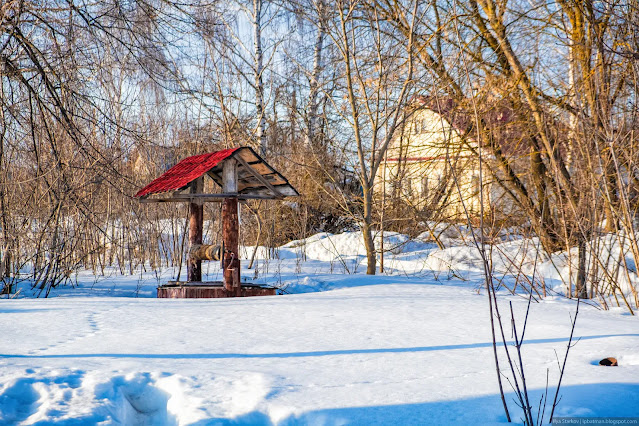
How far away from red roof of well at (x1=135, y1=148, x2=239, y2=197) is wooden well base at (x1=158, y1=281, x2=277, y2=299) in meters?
1.04

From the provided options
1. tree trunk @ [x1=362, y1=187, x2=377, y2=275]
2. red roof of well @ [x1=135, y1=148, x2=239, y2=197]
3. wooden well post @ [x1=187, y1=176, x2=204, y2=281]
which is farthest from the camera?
tree trunk @ [x1=362, y1=187, x2=377, y2=275]

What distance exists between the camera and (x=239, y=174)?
20.9 feet

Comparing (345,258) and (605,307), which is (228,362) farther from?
(345,258)

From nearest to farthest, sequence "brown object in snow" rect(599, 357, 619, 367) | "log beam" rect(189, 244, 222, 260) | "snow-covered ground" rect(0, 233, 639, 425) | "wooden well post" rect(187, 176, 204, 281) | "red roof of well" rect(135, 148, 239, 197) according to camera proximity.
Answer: "snow-covered ground" rect(0, 233, 639, 425) < "brown object in snow" rect(599, 357, 619, 367) < "red roof of well" rect(135, 148, 239, 197) < "log beam" rect(189, 244, 222, 260) < "wooden well post" rect(187, 176, 204, 281)

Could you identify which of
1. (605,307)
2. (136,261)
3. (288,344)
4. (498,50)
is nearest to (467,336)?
(288,344)

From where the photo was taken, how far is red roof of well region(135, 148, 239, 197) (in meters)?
5.56

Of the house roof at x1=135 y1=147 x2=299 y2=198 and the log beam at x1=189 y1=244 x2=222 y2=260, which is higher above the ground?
the house roof at x1=135 y1=147 x2=299 y2=198

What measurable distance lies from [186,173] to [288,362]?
369 centimetres

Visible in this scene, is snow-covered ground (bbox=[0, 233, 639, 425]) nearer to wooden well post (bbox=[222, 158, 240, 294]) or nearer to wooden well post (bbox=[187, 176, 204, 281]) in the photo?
wooden well post (bbox=[222, 158, 240, 294])

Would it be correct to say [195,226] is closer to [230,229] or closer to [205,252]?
[205,252]

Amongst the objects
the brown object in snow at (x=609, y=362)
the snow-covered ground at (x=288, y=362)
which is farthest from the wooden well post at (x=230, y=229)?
the brown object in snow at (x=609, y=362)

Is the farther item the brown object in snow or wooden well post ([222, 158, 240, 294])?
wooden well post ([222, 158, 240, 294])

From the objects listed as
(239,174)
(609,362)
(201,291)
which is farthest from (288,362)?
(239,174)

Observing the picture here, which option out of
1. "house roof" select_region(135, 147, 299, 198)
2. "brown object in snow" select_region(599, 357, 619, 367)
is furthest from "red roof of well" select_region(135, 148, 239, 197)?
"brown object in snow" select_region(599, 357, 619, 367)
